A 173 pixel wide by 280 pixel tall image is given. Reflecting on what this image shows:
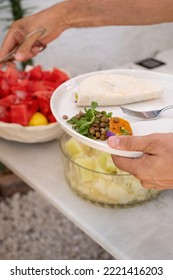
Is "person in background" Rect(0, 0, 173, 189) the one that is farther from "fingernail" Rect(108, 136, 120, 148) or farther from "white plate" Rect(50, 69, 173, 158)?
"fingernail" Rect(108, 136, 120, 148)

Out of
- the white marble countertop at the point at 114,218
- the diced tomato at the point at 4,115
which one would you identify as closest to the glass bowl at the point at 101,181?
the white marble countertop at the point at 114,218

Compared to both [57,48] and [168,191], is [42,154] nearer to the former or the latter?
[168,191]

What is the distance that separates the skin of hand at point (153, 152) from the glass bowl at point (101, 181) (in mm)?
136

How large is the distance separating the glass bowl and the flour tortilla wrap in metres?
0.12

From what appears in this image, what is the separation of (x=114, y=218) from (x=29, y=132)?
1.10 ft

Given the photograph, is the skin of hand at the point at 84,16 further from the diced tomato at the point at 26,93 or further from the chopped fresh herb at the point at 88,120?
the chopped fresh herb at the point at 88,120

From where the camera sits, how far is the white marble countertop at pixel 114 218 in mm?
836

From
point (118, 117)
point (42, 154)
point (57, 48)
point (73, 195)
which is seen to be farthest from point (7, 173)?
point (118, 117)

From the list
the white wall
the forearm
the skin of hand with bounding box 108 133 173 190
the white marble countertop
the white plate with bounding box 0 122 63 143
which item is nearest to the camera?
the skin of hand with bounding box 108 133 173 190

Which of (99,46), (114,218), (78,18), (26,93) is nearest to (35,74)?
(26,93)

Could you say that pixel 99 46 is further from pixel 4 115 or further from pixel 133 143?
pixel 133 143

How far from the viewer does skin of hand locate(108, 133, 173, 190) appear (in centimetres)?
71

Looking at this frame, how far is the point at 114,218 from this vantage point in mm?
904

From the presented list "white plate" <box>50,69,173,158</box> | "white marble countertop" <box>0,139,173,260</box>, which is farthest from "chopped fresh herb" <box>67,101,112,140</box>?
"white marble countertop" <box>0,139,173,260</box>
